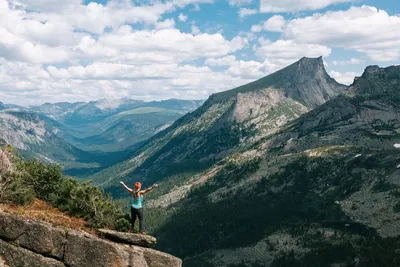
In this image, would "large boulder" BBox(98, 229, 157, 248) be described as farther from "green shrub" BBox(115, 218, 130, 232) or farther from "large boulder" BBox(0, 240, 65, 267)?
"large boulder" BBox(0, 240, 65, 267)

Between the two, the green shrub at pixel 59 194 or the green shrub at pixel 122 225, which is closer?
the green shrub at pixel 59 194

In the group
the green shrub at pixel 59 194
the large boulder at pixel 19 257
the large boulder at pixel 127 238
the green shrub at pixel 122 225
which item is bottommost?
the large boulder at pixel 19 257

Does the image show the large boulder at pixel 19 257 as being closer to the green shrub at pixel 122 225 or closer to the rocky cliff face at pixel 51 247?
the rocky cliff face at pixel 51 247

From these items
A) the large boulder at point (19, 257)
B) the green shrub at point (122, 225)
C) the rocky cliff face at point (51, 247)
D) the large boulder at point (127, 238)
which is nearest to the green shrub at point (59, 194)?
the green shrub at point (122, 225)

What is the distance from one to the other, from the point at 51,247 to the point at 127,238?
6.78 meters

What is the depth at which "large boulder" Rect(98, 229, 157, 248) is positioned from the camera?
1457 inches

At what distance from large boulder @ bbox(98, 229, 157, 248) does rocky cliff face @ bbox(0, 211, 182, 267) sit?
1.19 metres

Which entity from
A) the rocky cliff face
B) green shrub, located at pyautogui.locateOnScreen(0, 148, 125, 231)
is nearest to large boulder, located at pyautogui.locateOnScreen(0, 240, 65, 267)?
the rocky cliff face

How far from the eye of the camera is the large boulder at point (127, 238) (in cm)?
3700

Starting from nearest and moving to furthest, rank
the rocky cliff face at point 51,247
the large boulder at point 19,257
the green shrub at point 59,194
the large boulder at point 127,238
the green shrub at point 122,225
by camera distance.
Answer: the large boulder at point 19,257
the rocky cliff face at point 51,247
the large boulder at point 127,238
the green shrub at point 59,194
the green shrub at point 122,225

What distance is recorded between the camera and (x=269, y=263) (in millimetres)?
199625

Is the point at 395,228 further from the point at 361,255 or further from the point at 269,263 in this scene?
the point at 269,263

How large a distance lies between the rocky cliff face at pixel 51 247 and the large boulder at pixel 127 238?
3.91ft

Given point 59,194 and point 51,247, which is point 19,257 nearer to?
point 51,247
